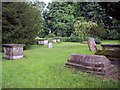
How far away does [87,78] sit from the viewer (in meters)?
7.95

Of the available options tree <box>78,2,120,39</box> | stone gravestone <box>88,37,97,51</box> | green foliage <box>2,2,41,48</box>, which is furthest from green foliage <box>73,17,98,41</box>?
stone gravestone <box>88,37,97,51</box>

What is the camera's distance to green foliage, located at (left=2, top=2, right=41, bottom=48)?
1834cm

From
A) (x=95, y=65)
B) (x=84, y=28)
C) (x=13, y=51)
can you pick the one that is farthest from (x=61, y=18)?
(x=95, y=65)

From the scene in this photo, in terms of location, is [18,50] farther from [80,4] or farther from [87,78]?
[80,4]

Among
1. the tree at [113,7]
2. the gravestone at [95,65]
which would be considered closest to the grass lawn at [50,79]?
the gravestone at [95,65]

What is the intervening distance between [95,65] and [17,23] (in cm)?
1222

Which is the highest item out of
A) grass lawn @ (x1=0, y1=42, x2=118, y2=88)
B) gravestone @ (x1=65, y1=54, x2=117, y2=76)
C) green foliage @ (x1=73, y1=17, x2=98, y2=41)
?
green foliage @ (x1=73, y1=17, x2=98, y2=41)

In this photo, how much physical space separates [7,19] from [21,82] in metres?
12.6

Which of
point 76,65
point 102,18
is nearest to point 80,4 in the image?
point 102,18

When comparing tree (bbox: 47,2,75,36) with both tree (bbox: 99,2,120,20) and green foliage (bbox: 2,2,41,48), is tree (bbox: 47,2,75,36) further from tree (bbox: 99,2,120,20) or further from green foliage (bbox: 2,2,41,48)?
tree (bbox: 99,2,120,20)

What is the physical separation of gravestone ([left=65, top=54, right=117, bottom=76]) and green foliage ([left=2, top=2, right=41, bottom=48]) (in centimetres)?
1057

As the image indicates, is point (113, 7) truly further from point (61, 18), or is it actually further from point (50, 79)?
point (61, 18)

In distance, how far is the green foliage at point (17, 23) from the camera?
1834cm

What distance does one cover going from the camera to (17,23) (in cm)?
1906
